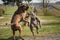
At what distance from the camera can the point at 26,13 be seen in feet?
12.6

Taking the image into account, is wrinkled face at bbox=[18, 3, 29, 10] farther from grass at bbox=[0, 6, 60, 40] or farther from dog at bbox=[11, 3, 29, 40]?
grass at bbox=[0, 6, 60, 40]

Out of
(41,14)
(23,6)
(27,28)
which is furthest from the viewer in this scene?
(41,14)

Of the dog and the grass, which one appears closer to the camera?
the dog

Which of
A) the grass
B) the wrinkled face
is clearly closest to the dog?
the wrinkled face

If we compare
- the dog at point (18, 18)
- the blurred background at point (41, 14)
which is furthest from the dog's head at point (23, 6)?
the blurred background at point (41, 14)

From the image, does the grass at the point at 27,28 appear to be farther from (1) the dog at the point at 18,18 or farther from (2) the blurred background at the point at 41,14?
(1) the dog at the point at 18,18

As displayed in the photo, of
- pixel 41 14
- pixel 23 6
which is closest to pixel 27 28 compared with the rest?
pixel 41 14

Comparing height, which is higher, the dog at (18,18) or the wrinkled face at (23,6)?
the wrinkled face at (23,6)

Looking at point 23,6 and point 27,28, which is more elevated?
point 23,6

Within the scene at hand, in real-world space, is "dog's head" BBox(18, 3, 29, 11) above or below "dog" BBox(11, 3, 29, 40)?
above

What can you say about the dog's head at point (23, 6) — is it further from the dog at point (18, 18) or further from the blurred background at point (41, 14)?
the blurred background at point (41, 14)

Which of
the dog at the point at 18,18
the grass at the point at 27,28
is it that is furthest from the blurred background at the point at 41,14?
the dog at the point at 18,18

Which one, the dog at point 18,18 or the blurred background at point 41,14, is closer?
the dog at point 18,18

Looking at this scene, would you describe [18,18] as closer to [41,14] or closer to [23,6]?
[23,6]
